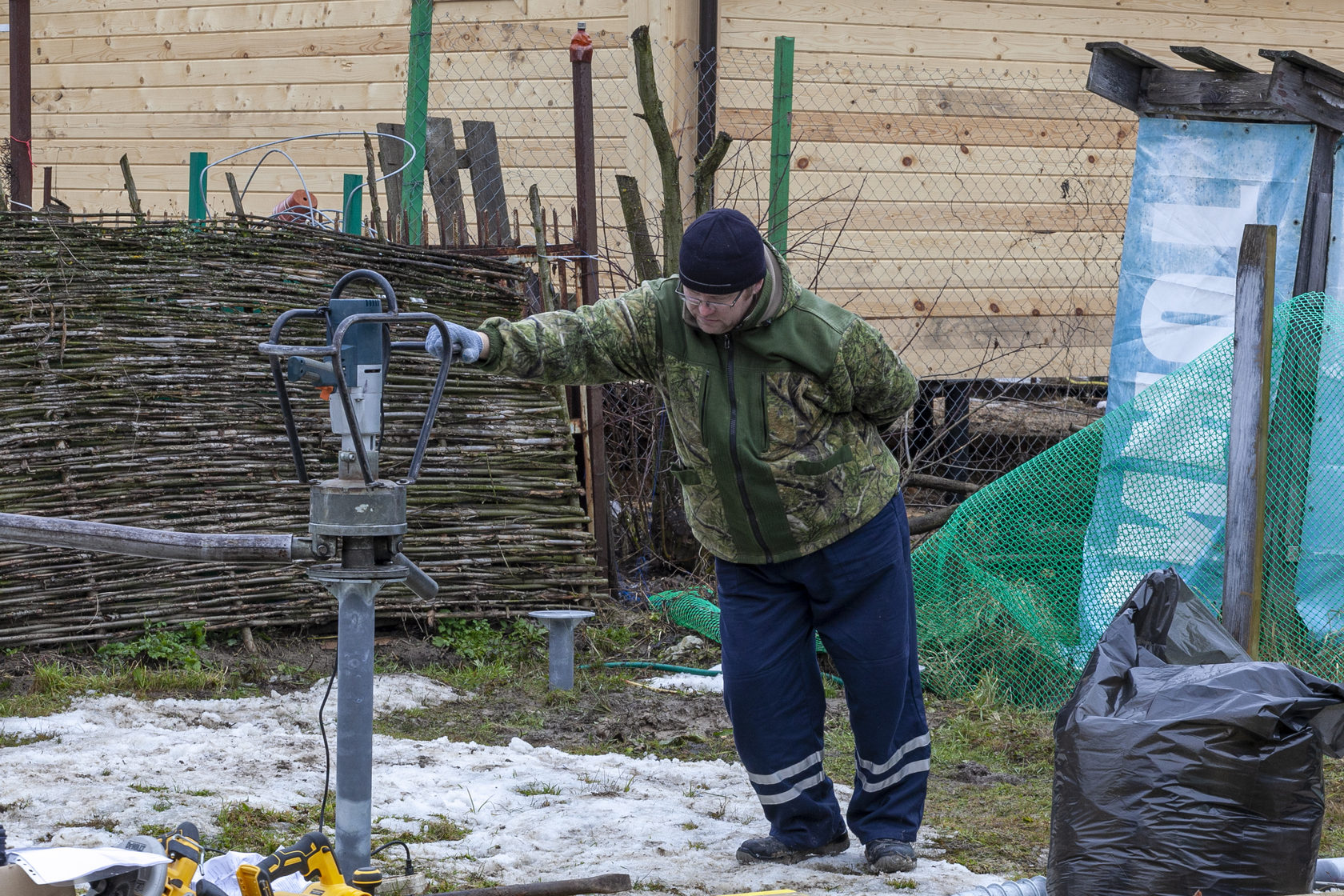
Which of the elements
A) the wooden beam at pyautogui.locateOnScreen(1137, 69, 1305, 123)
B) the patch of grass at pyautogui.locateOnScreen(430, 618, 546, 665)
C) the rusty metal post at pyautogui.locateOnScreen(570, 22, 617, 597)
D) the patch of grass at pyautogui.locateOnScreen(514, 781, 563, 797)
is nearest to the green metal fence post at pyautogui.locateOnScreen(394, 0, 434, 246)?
the rusty metal post at pyautogui.locateOnScreen(570, 22, 617, 597)

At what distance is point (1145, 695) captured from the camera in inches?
111

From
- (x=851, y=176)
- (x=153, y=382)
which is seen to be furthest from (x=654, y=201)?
(x=153, y=382)

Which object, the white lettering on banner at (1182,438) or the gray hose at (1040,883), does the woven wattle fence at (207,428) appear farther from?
the gray hose at (1040,883)

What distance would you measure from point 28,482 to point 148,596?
0.65 meters

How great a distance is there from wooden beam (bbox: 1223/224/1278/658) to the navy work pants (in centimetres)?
156

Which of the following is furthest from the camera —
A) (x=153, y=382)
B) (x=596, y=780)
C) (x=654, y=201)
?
(x=654, y=201)

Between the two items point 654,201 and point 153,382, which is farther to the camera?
point 654,201

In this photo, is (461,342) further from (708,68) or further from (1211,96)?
(708,68)

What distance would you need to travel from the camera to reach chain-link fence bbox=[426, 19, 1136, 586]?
8188 millimetres

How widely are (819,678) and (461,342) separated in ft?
4.60

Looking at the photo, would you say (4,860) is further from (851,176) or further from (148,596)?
(851,176)

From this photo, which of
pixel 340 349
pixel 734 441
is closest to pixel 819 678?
pixel 734 441

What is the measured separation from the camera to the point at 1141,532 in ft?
16.7

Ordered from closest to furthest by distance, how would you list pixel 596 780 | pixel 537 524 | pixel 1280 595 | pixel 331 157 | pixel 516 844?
pixel 516 844 → pixel 596 780 → pixel 1280 595 → pixel 537 524 → pixel 331 157
